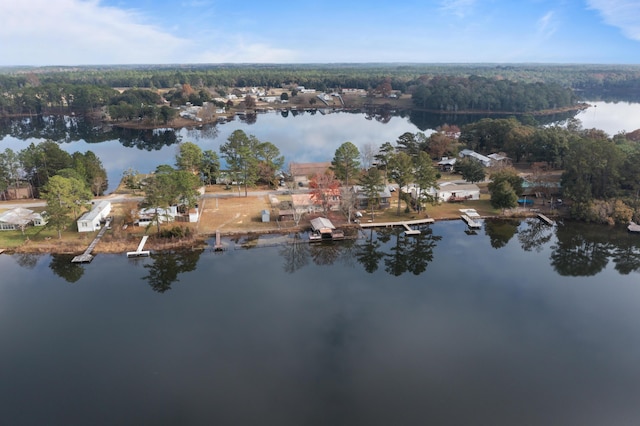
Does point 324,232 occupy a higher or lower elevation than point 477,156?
lower

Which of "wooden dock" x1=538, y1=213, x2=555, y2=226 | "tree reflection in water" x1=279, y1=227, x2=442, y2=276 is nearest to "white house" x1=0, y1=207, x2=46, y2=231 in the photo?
"tree reflection in water" x1=279, y1=227, x2=442, y2=276

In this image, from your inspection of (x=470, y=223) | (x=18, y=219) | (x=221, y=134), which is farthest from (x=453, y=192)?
(x=221, y=134)

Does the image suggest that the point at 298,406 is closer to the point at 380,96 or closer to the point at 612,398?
the point at 612,398

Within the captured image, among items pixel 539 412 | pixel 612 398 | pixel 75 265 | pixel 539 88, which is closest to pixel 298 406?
pixel 539 412

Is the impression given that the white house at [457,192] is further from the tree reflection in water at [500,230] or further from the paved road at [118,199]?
the paved road at [118,199]

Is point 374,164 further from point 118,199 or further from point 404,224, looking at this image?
point 118,199

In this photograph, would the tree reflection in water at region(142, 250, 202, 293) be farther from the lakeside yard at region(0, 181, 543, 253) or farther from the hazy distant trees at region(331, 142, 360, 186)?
the hazy distant trees at region(331, 142, 360, 186)
